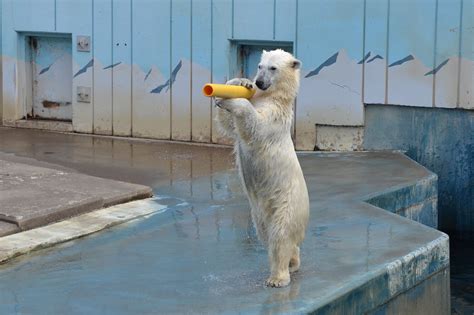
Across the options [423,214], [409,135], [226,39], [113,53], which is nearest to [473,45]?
[409,135]

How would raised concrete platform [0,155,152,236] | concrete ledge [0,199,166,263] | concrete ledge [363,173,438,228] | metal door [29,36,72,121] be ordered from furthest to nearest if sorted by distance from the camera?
metal door [29,36,72,121] → concrete ledge [363,173,438,228] → raised concrete platform [0,155,152,236] → concrete ledge [0,199,166,263]

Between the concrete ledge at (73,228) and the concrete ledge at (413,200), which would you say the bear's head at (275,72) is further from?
the concrete ledge at (413,200)

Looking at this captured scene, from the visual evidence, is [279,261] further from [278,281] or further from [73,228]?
[73,228]

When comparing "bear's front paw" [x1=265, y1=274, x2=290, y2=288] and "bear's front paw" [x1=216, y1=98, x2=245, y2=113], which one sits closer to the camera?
"bear's front paw" [x1=216, y1=98, x2=245, y2=113]

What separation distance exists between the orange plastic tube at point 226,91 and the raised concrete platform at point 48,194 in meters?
1.83

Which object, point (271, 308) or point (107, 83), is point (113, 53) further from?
point (271, 308)

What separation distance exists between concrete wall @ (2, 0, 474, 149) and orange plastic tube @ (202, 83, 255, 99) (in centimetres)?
384

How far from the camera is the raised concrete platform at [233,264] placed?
14.0ft

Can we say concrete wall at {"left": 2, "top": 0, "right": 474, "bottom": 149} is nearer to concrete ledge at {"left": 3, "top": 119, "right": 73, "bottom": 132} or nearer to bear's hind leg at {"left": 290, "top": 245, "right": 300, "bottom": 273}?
concrete ledge at {"left": 3, "top": 119, "right": 73, "bottom": 132}

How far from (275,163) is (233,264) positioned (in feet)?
2.49

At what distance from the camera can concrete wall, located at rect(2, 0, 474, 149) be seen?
25.7ft

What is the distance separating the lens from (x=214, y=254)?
5109 millimetres

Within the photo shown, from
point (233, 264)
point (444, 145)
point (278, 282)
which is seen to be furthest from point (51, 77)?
point (278, 282)

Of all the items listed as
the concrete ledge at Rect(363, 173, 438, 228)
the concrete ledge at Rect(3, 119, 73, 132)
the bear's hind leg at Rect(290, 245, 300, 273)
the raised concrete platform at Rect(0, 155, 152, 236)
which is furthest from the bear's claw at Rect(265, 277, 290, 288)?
the concrete ledge at Rect(3, 119, 73, 132)
